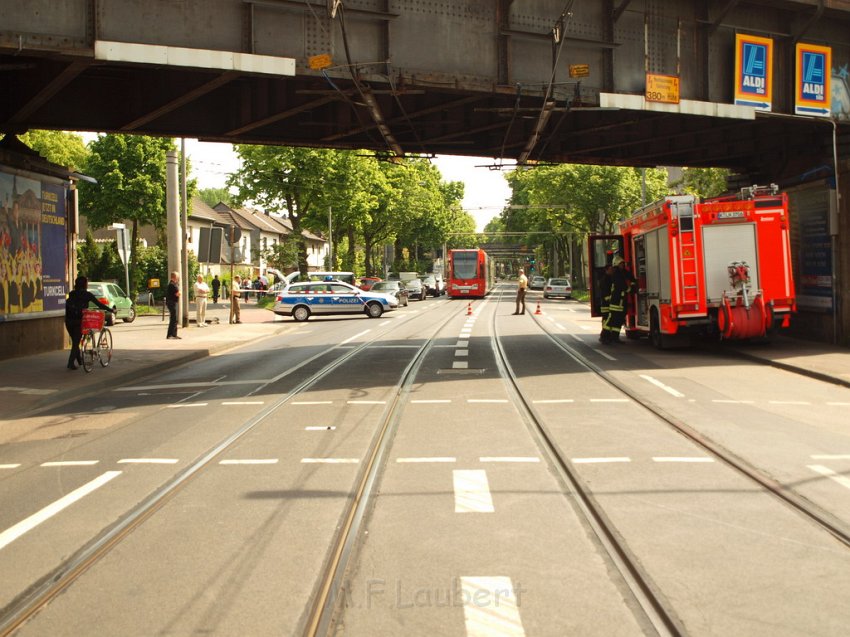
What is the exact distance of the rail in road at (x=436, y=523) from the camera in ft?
13.9

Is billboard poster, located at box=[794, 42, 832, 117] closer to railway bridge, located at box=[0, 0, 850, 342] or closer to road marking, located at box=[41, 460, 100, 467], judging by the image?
railway bridge, located at box=[0, 0, 850, 342]

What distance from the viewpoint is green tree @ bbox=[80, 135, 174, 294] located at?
175 feet

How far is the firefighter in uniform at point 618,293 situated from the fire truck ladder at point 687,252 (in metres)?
2.43

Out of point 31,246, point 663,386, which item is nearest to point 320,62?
point 663,386

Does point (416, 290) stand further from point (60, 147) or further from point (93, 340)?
point (93, 340)

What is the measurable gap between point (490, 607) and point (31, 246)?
17.1 meters

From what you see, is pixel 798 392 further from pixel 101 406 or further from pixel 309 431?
pixel 101 406

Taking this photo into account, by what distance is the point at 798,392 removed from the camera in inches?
484

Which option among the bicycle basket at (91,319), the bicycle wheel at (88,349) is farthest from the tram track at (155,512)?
the bicycle wheel at (88,349)

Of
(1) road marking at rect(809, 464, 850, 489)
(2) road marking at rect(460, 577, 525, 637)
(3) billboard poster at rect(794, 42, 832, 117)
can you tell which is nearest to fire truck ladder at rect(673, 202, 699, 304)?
(3) billboard poster at rect(794, 42, 832, 117)

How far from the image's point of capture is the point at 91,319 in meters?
15.6

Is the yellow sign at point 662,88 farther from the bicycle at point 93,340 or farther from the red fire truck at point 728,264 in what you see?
the bicycle at point 93,340

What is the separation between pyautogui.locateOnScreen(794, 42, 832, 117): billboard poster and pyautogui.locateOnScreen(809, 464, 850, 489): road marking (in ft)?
37.5

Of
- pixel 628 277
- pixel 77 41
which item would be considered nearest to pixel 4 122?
pixel 77 41
